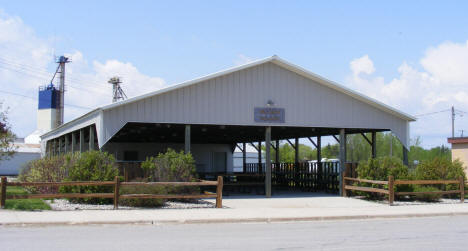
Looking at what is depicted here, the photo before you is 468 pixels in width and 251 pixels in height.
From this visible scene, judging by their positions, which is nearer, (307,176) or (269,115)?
(269,115)

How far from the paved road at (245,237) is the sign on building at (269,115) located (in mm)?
7844

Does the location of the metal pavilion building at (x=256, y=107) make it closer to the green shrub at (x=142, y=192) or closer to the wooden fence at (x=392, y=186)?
the green shrub at (x=142, y=192)

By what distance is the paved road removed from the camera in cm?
1034

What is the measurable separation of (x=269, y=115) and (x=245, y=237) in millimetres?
11067

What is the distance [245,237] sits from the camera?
11859mm

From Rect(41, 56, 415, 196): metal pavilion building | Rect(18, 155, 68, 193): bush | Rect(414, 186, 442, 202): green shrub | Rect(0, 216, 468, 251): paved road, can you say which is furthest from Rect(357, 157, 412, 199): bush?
Rect(18, 155, 68, 193): bush

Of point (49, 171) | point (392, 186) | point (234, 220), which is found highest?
point (49, 171)

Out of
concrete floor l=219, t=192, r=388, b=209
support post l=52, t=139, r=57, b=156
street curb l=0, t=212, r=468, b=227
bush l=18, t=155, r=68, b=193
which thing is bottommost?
street curb l=0, t=212, r=468, b=227

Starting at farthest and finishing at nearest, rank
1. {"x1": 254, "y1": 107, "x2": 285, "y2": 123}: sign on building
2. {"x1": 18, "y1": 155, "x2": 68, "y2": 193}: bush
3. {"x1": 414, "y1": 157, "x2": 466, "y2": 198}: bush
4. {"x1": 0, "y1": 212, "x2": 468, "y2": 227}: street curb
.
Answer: {"x1": 414, "y1": 157, "x2": 466, "y2": 198}: bush → {"x1": 254, "y1": 107, "x2": 285, "y2": 123}: sign on building → {"x1": 18, "y1": 155, "x2": 68, "y2": 193}: bush → {"x1": 0, "y1": 212, "x2": 468, "y2": 227}: street curb

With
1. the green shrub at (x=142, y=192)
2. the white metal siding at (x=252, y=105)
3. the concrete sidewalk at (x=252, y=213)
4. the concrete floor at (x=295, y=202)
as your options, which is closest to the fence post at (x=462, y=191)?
the concrete sidewalk at (x=252, y=213)

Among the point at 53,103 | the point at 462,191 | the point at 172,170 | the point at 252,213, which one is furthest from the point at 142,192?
the point at 53,103

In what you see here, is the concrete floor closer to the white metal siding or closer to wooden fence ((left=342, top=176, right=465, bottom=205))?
wooden fence ((left=342, top=176, right=465, bottom=205))

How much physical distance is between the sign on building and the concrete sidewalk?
10.9 ft

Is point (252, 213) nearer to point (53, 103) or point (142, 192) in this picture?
point (142, 192)
